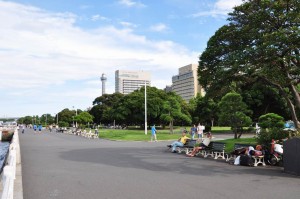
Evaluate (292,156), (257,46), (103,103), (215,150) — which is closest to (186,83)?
(103,103)

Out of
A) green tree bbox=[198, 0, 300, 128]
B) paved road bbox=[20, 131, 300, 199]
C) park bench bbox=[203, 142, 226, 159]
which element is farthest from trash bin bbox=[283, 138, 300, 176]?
park bench bbox=[203, 142, 226, 159]

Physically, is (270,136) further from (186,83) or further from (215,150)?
(186,83)

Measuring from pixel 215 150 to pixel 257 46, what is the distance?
20.9 ft

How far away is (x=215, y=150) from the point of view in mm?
18656

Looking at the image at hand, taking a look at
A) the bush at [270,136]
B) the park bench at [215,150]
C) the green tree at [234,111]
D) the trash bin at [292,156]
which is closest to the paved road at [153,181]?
the trash bin at [292,156]

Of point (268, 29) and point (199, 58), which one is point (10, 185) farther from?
point (199, 58)

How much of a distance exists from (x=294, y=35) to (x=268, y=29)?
230 cm

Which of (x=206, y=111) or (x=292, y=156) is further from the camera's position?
(x=206, y=111)

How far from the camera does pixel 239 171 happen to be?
13125mm

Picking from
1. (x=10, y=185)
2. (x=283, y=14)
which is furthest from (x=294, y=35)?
(x=10, y=185)

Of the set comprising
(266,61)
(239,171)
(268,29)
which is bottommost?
(239,171)

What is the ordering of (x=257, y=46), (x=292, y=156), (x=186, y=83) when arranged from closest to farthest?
(x=292, y=156) < (x=257, y=46) < (x=186, y=83)

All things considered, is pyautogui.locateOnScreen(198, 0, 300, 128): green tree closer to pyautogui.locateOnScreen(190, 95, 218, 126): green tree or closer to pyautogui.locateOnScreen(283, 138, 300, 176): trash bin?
pyautogui.locateOnScreen(283, 138, 300, 176): trash bin

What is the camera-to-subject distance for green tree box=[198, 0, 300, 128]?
14680mm
